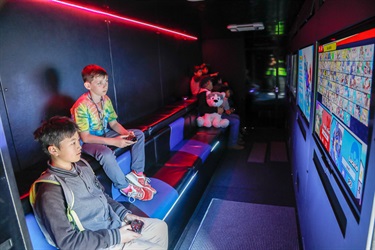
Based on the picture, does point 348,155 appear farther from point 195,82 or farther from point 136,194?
point 195,82

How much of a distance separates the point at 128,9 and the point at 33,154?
7.09ft

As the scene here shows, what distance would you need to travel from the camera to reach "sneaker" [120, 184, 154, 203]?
2.44 meters

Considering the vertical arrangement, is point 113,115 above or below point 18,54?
below

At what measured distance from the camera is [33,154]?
2293mm

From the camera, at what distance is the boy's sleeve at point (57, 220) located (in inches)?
56.9

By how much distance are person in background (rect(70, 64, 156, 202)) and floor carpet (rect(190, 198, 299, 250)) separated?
769mm

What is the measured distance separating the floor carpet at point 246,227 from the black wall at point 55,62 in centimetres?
166

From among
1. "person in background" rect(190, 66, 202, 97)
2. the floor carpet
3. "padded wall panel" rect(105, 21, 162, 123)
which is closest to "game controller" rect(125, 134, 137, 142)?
"padded wall panel" rect(105, 21, 162, 123)

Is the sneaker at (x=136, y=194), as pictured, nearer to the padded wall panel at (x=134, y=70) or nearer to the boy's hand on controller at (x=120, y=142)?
the boy's hand on controller at (x=120, y=142)

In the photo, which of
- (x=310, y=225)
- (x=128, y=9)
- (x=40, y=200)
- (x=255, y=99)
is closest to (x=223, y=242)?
(x=310, y=225)

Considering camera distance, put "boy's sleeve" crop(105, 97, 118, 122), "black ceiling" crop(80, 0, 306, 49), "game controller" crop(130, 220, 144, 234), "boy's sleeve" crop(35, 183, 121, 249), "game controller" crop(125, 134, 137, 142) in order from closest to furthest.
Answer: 1. "boy's sleeve" crop(35, 183, 121, 249)
2. "game controller" crop(130, 220, 144, 234)
3. "game controller" crop(125, 134, 137, 142)
4. "boy's sleeve" crop(105, 97, 118, 122)
5. "black ceiling" crop(80, 0, 306, 49)

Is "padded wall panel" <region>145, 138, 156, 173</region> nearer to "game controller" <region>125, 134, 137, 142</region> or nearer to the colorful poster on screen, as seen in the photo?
"game controller" <region>125, 134, 137, 142</region>

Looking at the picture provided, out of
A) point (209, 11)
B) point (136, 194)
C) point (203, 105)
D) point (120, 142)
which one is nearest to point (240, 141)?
point (203, 105)

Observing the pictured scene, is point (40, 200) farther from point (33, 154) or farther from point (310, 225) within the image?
point (310, 225)
